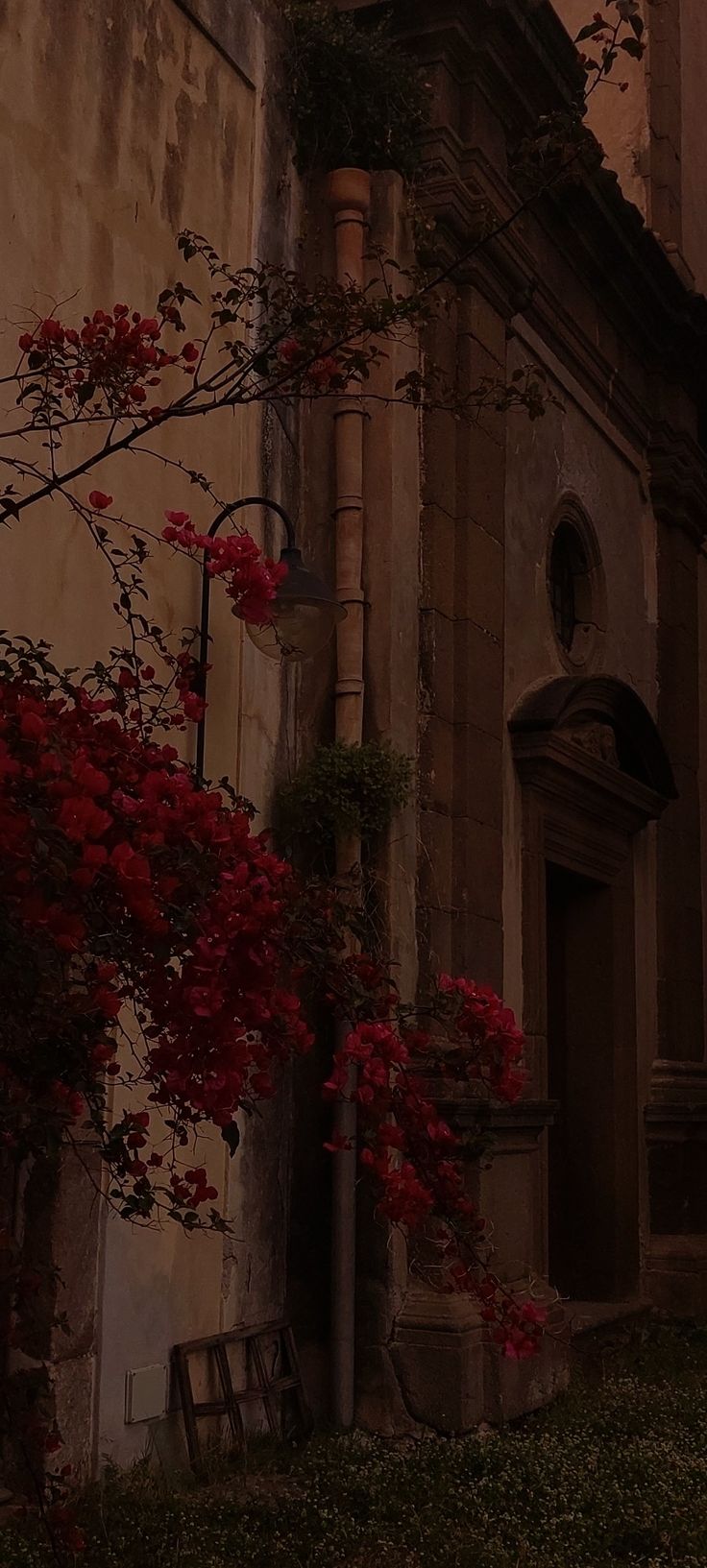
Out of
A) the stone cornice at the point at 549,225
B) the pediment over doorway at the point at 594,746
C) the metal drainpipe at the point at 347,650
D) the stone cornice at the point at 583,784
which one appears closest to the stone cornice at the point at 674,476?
the stone cornice at the point at 549,225

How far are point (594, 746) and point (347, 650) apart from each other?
90.1 inches

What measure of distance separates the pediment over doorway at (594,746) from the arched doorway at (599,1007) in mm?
11

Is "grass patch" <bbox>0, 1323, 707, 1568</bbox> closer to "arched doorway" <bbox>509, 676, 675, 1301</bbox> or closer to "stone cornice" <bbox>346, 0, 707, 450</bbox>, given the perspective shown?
"arched doorway" <bbox>509, 676, 675, 1301</bbox>

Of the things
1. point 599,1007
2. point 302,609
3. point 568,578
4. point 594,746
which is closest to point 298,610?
point 302,609

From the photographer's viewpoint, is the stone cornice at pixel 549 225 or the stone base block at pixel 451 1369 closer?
the stone base block at pixel 451 1369

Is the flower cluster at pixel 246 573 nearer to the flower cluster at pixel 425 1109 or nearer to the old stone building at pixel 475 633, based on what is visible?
the flower cluster at pixel 425 1109

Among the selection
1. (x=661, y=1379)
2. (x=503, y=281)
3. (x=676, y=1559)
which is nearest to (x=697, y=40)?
(x=503, y=281)

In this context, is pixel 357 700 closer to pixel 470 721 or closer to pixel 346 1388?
pixel 470 721

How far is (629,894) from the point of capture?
9.30 m

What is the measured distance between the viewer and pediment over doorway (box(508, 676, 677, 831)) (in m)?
7.58

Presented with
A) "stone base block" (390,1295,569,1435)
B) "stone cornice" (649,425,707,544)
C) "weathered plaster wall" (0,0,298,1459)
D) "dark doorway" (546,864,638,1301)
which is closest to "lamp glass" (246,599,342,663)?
"weathered plaster wall" (0,0,298,1459)

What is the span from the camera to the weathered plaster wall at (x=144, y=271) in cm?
503

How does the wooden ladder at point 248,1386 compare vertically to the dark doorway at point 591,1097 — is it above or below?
below

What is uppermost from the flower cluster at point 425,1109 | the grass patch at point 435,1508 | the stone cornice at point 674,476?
the stone cornice at point 674,476
